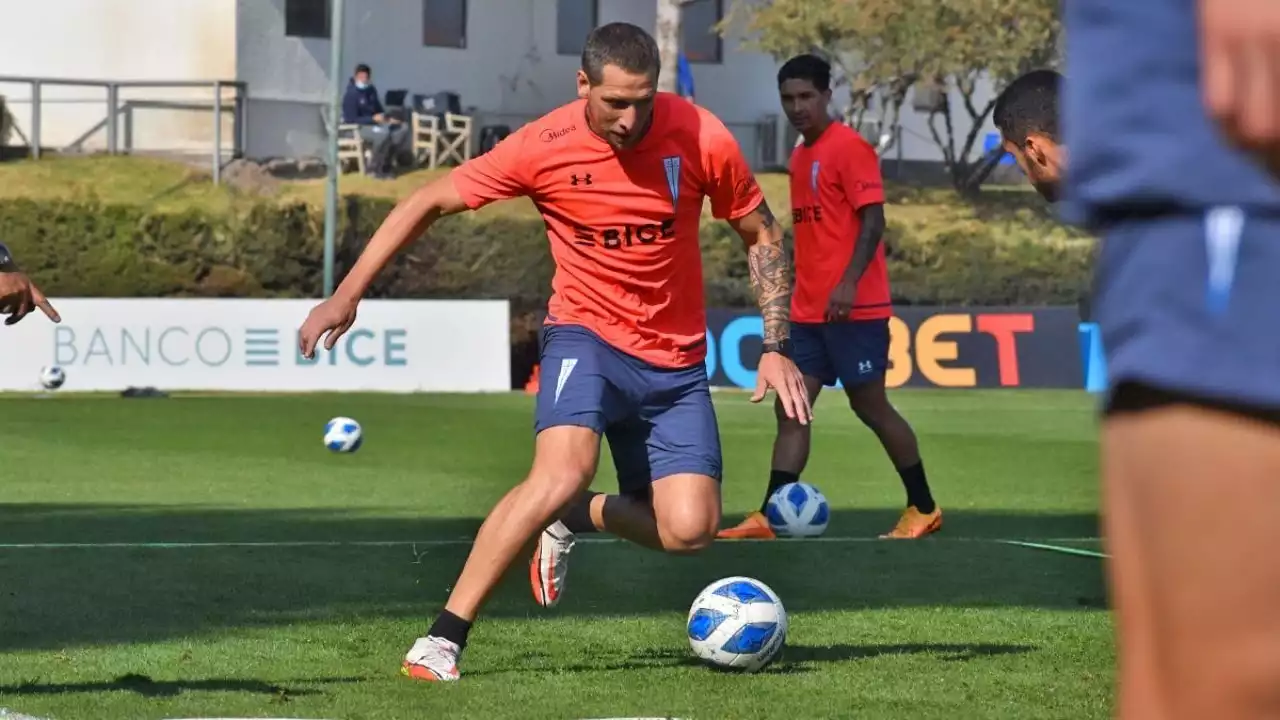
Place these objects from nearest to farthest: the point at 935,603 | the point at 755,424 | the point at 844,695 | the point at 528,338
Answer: the point at 844,695
the point at 935,603
the point at 755,424
the point at 528,338

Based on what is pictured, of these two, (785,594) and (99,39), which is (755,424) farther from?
(99,39)

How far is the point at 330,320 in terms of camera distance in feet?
21.4

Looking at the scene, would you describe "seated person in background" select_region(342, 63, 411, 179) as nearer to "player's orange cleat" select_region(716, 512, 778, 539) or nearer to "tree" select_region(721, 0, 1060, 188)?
"tree" select_region(721, 0, 1060, 188)

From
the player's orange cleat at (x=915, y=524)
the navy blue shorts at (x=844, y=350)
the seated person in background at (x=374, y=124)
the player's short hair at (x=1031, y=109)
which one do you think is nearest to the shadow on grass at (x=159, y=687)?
the player's short hair at (x=1031, y=109)

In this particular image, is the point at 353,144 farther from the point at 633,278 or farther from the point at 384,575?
the point at 633,278

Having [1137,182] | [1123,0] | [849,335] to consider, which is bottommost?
[849,335]

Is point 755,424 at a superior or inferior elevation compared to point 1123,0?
inferior

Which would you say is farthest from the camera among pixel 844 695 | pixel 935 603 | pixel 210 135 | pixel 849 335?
pixel 210 135

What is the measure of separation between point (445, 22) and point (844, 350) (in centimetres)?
3777

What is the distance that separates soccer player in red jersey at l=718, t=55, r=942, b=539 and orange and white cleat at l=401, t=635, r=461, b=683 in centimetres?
459

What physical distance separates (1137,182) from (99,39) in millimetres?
43910

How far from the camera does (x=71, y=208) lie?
3419 centimetres

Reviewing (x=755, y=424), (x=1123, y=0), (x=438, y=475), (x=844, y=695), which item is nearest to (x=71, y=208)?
(x=755, y=424)

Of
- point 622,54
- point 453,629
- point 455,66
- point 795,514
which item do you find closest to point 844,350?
point 795,514
